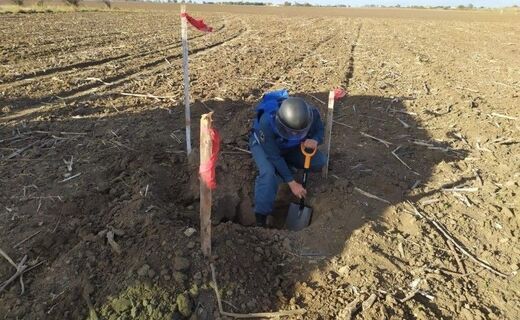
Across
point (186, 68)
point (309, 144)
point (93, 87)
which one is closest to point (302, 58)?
point (93, 87)

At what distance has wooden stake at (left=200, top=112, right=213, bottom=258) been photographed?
3.29 m

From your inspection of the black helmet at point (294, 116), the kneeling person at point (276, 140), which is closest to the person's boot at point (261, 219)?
the kneeling person at point (276, 140)

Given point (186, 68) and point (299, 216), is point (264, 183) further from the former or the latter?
point (186, 68)

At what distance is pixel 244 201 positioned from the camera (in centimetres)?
541

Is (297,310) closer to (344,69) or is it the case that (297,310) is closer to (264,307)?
(264,307)

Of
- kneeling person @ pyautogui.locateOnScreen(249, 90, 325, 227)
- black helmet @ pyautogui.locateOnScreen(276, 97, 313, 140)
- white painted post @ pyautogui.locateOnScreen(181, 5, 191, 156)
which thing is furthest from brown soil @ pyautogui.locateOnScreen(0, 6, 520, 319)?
black helmet @ pyautogui.locateOnScreen(276, 97, 313, 140)

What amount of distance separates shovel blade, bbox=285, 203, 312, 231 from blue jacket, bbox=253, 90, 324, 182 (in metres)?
0.37

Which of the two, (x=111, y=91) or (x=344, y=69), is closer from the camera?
(x=111, y=91)

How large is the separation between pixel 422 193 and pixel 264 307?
249 centimetres

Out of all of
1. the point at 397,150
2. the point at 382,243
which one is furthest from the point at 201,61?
the point at 382,243

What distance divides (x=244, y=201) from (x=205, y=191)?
78.1 inches

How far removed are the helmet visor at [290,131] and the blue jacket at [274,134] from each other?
0.12 metres

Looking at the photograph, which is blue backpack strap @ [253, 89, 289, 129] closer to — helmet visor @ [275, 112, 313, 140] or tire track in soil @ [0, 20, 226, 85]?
helmet visor @ [275, 112, 313, 140]

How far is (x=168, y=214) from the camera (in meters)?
4.46
